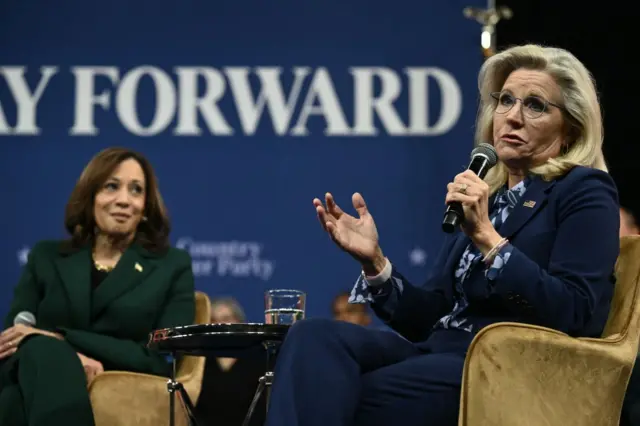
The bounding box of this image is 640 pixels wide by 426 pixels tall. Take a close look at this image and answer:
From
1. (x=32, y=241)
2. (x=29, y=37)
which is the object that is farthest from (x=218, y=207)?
(x=29, y=37)

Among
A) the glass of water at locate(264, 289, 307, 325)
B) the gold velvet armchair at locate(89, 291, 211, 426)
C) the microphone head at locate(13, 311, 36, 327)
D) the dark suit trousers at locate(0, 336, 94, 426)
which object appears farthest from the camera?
the microphone head at locate(13, 311, 36, 327)

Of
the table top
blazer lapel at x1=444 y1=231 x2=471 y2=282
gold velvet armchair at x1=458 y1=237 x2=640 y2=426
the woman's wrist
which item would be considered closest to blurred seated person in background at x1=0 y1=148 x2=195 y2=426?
the table top

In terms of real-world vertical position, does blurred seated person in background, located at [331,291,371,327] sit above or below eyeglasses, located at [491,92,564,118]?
below

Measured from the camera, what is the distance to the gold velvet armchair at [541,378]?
2.28 meters

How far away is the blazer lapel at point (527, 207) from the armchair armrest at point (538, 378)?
33cm

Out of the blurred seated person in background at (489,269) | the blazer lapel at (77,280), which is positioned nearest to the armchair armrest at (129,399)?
the blazer lapel at (77,280)

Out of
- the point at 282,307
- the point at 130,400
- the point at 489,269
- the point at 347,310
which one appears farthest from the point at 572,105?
the point at 347,310

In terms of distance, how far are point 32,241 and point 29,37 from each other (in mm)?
1114

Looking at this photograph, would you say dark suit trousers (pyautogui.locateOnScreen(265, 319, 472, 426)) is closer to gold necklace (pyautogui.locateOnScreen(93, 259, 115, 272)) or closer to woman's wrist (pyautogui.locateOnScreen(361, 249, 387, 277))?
woman's wrist (pyautogui.locateOnScreen(361, 249, 387, 277))

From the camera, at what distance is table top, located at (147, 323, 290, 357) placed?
2.60 meters

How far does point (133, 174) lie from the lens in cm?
401

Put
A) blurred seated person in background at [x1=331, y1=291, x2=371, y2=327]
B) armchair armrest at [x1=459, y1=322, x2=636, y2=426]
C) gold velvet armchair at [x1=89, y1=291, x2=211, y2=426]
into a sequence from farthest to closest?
blurred seated person in background at [x1=331, y1=291, x2=371, y2=327] → gold velvet armchair at [x1=89, y1=291, x2=211, y2=426] → armchair armrest at [x1=459, y1=322, x2=636, y2=426]

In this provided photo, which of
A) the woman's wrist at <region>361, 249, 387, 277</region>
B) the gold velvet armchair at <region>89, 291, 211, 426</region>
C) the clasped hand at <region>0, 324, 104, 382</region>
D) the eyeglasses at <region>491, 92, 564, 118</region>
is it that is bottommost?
the gold velvet armchair at <region>89, 291, 211, 426</region>

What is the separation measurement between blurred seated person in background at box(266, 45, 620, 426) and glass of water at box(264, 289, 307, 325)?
33 centimetres
